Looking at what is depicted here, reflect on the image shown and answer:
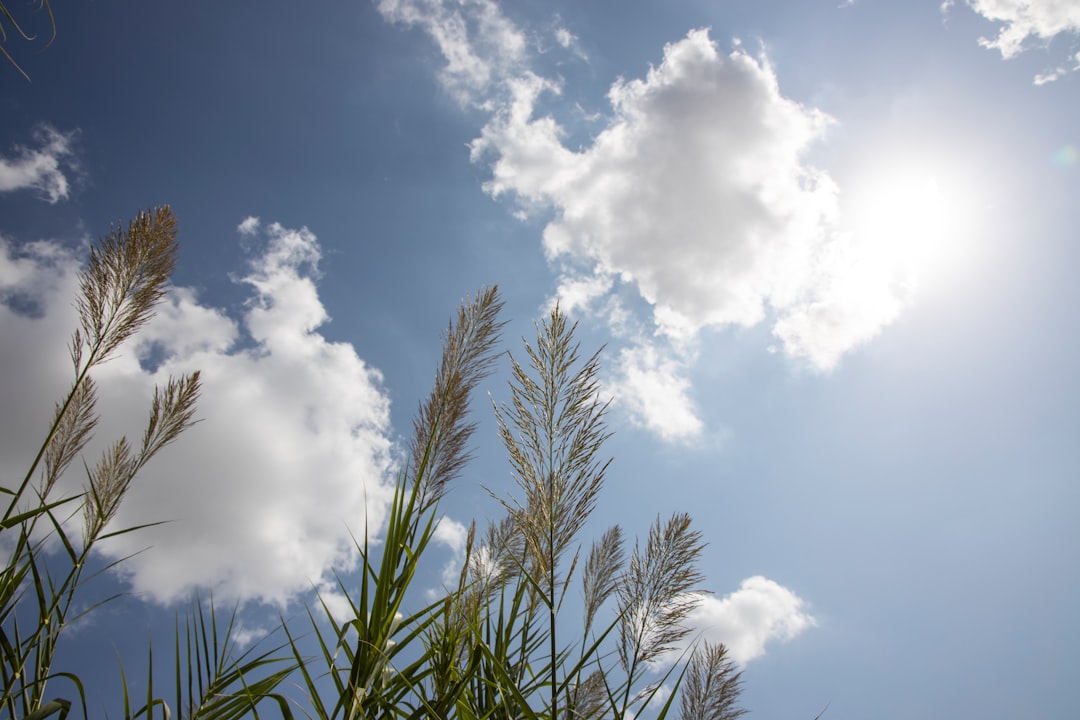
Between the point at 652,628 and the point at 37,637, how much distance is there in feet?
6.28

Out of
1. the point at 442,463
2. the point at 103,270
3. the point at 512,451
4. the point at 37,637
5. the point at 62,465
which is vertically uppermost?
the point at 103,270

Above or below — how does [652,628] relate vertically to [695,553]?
below

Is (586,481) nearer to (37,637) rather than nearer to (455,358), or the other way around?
(455,358)

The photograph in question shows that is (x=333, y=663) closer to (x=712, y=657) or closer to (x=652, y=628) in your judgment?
(x=652, y=628)

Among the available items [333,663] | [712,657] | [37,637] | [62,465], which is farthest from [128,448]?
[712,657]

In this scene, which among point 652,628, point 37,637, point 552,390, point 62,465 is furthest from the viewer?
point 62,465

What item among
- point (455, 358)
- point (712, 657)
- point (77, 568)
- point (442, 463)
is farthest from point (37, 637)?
point (712, 657)

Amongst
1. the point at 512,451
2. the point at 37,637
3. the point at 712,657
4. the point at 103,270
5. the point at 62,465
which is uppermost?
the point at 103,270

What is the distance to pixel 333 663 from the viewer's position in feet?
4.56

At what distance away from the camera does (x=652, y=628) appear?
212cm

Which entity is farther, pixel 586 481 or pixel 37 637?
pixel 37 637

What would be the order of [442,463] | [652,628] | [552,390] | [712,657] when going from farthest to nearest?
[712,657]
[652,628]
[442,463]
[552,390]

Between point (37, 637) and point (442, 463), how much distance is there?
127 centimetres

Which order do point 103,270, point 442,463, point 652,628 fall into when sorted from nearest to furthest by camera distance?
1. point 442,463
2. point 652,628
3. point 103,270
